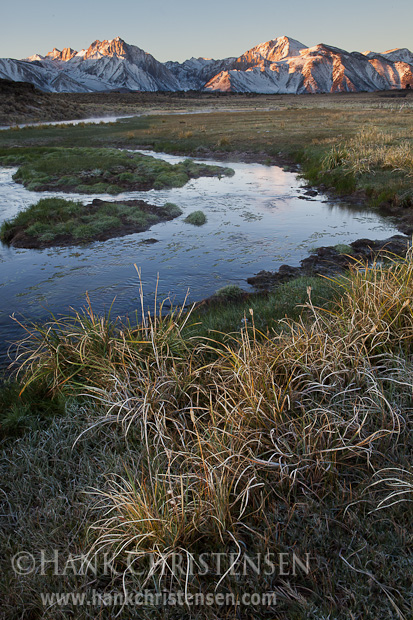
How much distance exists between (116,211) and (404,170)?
416 inches

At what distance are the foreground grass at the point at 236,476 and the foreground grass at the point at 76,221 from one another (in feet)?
25.1

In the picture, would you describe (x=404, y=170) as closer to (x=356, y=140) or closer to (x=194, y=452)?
(x=356, y=140)

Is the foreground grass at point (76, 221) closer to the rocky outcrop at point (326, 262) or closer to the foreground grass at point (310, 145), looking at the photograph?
the rocky outcrop at point (326, 262)

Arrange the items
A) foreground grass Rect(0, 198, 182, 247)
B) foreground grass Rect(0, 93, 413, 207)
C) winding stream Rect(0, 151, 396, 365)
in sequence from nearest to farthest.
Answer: winding stream Rect(0, 151, 396, 365) → foreground grass Rect(0, 198, 182, 247) → foreground grass Rect(0, 93, 413, 207)

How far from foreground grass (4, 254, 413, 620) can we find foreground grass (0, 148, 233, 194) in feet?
46.6

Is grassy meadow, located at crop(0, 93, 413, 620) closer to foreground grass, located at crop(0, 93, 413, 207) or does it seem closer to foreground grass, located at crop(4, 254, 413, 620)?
foreground grass, located at crop(4, 254, 413, 620)

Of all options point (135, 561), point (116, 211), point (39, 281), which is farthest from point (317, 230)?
point (135, 561)

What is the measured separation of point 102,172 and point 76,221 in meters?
8.01

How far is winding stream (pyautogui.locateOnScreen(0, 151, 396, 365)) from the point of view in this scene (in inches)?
304

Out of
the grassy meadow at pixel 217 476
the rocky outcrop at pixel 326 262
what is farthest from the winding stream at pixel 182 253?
the grassy meadow at pixel 217 476

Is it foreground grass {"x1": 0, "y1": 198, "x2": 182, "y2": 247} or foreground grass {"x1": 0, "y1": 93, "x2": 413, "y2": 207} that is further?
foreground grass {"x1": 0, "y1": 93, "x2": 413, "y2": 207}

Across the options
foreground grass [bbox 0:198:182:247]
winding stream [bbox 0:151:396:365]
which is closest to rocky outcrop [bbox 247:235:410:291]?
winding stream [bbox 0:151:396:365]

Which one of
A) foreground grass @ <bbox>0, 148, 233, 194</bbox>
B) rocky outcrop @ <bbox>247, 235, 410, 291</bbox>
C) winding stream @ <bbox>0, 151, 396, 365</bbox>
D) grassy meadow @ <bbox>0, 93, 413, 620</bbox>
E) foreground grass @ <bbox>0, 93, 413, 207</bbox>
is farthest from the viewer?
foreground grass @ <bbox>0, 148, 233, 194</bbox>

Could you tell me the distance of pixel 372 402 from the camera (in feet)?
10.8
